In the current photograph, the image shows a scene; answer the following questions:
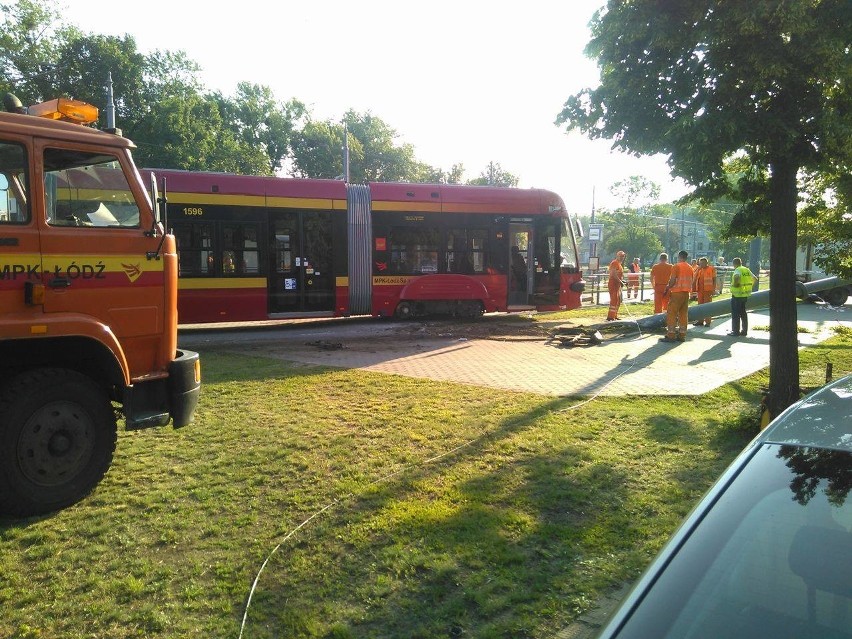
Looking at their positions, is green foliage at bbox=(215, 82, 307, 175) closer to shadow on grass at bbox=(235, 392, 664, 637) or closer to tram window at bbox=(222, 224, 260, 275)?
tram window at bbox=(222, 224, 260, 275)

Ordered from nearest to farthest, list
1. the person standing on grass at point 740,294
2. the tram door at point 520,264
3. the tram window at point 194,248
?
the person standing on grass at point 740,294
the tram window at point 194,248
the tram door at point 520,264

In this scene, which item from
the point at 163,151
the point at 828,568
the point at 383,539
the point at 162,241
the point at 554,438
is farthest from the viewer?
the point at 163,151

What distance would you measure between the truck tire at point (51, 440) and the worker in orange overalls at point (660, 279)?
14.1m

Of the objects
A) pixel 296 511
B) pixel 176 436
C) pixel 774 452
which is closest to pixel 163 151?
pixel 176 436

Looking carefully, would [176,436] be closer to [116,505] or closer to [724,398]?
[116,505]

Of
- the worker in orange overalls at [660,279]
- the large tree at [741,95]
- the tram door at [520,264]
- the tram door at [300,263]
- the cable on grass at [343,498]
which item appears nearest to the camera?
the cable on grass at [343,498]

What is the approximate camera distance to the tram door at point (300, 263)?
48.7 ft

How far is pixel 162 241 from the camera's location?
5293 mm

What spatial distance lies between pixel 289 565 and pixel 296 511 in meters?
0.78

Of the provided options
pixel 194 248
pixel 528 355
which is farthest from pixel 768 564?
pixel 194 248

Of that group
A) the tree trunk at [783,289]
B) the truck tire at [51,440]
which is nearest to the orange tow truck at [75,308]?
the truck tire at [51,440]

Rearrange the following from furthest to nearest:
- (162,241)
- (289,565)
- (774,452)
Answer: (162,241) → (289,565) → (774,452)

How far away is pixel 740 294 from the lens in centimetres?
1396

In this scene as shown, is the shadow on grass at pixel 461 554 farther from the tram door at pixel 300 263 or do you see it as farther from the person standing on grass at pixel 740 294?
the tram door at pixel 300 263
